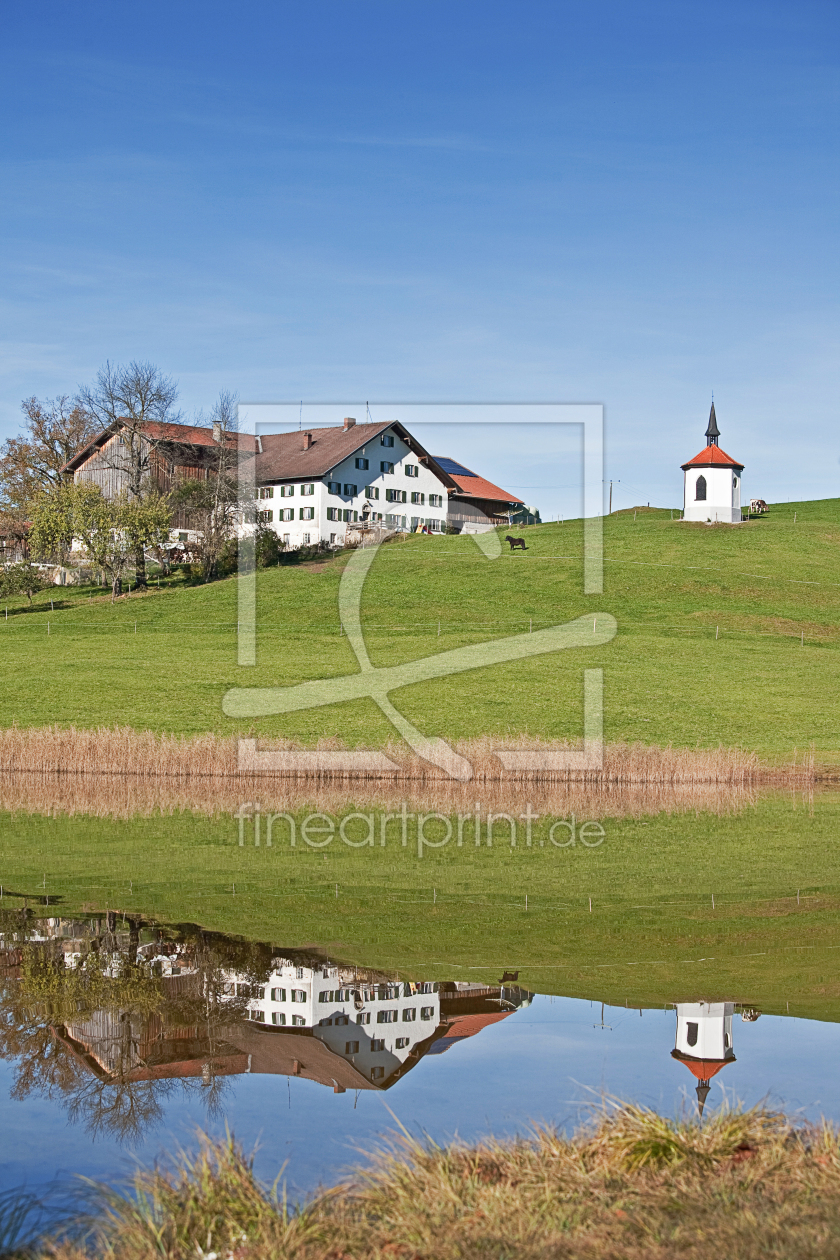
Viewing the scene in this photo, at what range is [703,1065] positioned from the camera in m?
10.4

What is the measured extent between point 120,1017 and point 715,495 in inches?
3171

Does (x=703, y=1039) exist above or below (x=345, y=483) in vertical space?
below

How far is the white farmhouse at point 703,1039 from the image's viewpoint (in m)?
10.2

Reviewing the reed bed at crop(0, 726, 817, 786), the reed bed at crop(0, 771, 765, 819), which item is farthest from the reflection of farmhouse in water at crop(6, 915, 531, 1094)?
the reed bed at crop(0, 726, 817, 786)

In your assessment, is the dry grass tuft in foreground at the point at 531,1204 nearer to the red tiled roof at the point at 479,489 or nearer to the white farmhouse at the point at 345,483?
the white farmhouse at the point at 345,483

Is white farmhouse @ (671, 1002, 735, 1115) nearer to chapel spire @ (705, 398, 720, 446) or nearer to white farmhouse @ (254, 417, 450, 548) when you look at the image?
white farmhouse @ (254, 417, 450, 548)

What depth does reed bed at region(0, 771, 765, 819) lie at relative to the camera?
29.2m

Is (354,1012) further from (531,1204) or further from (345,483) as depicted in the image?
(345,483)

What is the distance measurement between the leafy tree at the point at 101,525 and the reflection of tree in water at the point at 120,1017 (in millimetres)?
55965

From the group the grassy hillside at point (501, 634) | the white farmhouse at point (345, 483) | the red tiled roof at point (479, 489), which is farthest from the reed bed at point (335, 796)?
the red tiled roof at point (479, 489)

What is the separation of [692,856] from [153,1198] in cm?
1833

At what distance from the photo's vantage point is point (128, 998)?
40.9ft

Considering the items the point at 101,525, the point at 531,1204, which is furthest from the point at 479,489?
the point at 531,1204

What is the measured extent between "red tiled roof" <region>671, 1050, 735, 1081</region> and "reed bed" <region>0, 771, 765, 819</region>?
60.3 ft
